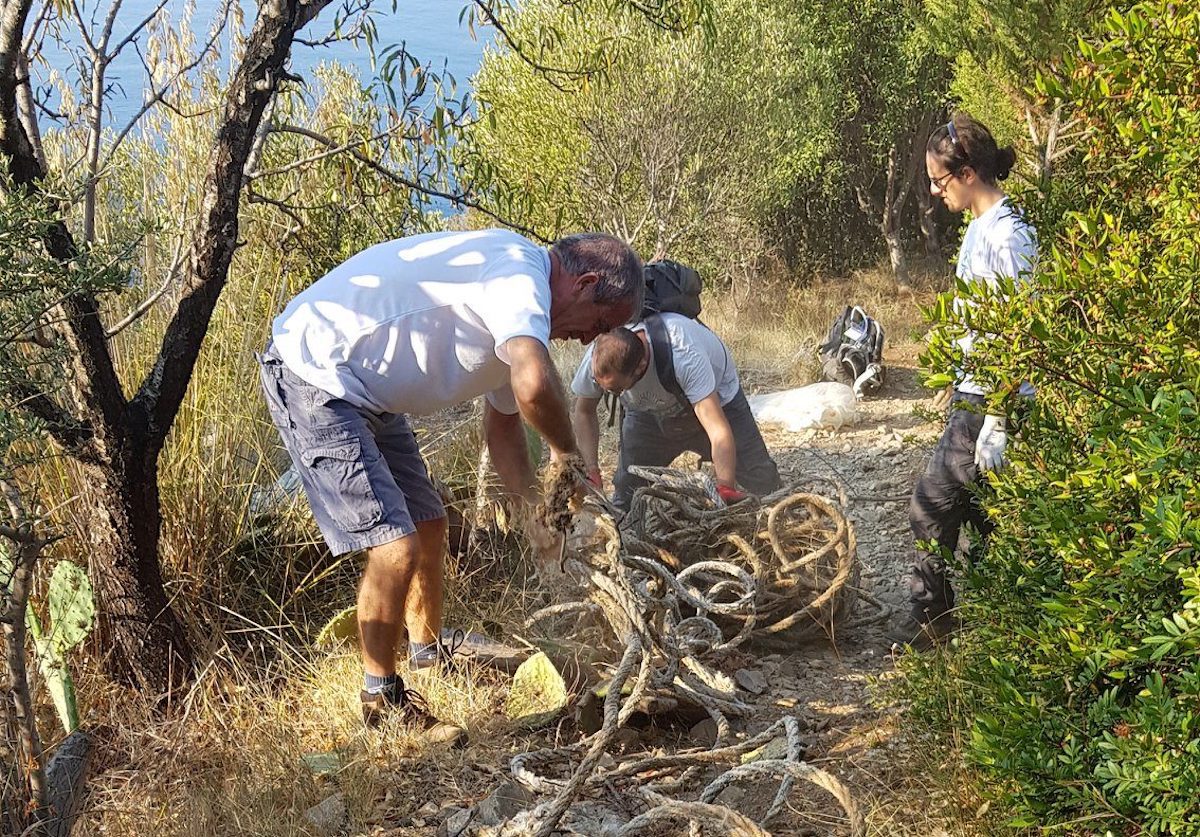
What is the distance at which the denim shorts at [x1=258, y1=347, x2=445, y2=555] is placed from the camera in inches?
113

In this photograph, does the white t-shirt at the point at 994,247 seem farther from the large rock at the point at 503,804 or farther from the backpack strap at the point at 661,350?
the large rock at the point at 503,804

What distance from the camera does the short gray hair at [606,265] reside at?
9.21 ft

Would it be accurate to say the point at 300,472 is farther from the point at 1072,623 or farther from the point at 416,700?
the point at 1072,623

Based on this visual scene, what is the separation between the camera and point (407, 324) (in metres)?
2.83

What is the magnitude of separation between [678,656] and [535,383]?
3.07 ft

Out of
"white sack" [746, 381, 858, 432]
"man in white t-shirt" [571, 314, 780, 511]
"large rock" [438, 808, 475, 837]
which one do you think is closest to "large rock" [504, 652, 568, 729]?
"large rock" [438, 808, 475, 837]

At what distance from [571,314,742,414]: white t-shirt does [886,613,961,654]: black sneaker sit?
1.19 m

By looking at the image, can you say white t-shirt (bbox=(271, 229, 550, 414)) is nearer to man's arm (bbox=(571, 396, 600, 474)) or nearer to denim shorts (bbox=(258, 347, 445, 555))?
denim shorts (bbox=(258, 347, 445, 555))

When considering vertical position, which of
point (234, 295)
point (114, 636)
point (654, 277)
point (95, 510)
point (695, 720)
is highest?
point (234, 295)

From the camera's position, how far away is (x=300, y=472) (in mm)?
3021

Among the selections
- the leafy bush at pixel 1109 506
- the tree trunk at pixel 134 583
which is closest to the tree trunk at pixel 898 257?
the leafy bush at pixel 1109 506

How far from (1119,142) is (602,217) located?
742 centimetres

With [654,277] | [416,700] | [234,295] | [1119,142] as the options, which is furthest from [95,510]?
[1119,142]

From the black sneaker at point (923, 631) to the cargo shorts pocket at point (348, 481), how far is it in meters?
→ 1.78
